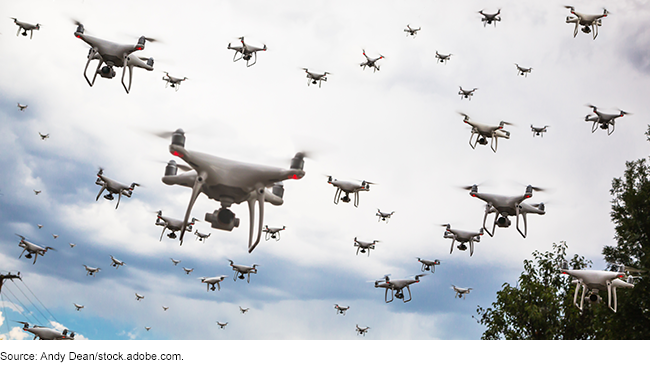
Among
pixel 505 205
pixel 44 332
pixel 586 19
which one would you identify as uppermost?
pixel 586 19

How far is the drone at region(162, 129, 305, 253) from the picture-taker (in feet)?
21.3

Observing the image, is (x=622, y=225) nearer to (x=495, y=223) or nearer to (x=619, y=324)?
(x=619, y=324)

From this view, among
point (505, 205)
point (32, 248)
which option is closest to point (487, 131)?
point (505, 205)

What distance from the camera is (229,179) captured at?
6695mm

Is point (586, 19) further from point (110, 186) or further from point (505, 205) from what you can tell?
point (110, 186)

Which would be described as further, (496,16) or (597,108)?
(496,16)

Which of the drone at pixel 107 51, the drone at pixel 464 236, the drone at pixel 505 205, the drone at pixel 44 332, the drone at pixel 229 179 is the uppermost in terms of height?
the drone at pixel 107 51

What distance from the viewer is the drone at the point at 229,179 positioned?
21.3 feet

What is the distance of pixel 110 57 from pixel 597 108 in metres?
10.9

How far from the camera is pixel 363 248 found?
1750 centimetres

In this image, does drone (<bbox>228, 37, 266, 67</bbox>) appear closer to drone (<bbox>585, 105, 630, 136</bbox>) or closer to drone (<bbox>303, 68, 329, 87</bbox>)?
drone (<bbox>303, 68, 329, 87</bbox>)

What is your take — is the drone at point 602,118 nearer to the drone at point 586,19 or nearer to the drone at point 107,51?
the drone at point 586,19

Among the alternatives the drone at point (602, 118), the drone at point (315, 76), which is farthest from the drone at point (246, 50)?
the drone at point (602, 118)
